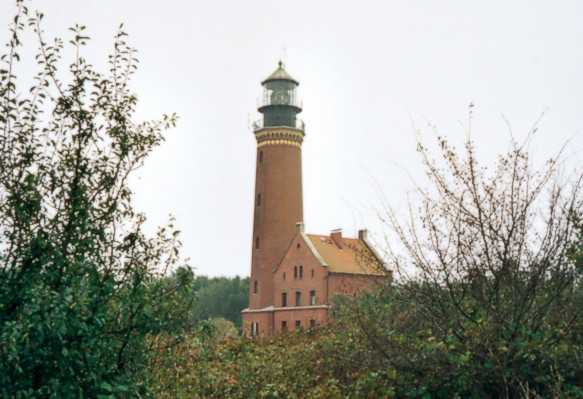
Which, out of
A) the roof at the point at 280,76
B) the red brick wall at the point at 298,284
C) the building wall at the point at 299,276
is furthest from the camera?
the roof at the point at 280,76

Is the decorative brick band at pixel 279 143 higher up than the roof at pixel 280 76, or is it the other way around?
the roof at pixel 280 76

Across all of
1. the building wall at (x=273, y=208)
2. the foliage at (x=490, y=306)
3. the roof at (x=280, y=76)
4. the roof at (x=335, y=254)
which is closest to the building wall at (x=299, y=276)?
the building wall at (x=273, y=208)

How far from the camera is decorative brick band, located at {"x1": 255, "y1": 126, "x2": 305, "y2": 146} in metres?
46.3

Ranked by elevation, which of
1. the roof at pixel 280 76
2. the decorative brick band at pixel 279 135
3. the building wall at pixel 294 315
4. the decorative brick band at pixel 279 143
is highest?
the roof at pixel 280 76

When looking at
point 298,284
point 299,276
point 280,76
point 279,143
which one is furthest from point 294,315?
point 280,76

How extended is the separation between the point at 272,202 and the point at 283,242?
3010 millimetres

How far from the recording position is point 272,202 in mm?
45250

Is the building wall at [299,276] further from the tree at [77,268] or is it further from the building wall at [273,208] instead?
the tree at [77,268]

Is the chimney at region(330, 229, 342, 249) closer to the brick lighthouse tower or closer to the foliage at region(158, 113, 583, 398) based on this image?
the brick lighthouse tower

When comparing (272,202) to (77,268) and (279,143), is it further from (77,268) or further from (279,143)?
(77,268)

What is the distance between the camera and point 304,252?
44031 millimetres

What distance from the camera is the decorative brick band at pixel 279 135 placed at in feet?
152

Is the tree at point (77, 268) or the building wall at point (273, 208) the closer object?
the tree at point (77, 268)

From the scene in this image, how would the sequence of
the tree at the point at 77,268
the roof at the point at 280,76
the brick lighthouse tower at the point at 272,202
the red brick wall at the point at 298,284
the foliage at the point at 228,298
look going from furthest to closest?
1. the foliage at the point at 228,298
2. the roof at the point at 280,76
3. the brick lighthouse tower at the point at 272,202
4. the red brick wall at the point at 298,284
5. the tree at the point at 77,268
